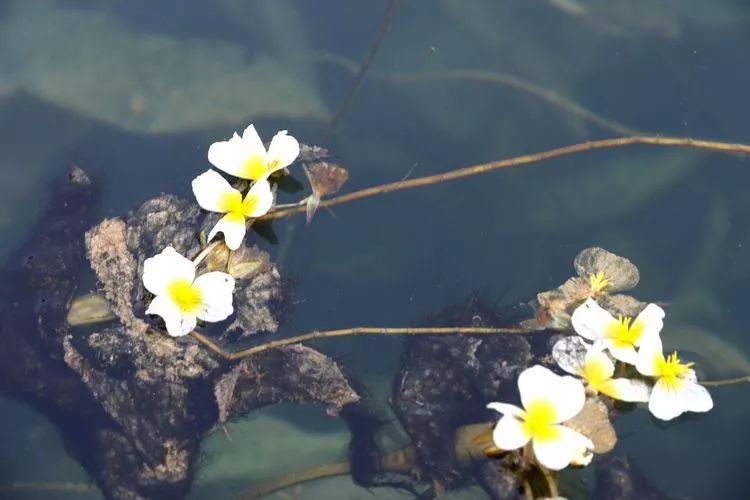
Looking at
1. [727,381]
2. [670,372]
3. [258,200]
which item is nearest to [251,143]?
[258,200]

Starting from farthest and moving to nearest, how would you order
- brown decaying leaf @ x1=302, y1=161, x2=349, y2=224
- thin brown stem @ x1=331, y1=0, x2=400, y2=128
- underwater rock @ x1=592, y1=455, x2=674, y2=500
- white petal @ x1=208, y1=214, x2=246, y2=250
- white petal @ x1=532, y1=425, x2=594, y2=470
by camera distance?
thin brown stem @ x1=331, y1=0, x2=400, y2=128, brown decaying leaf @ x1=302, y1=161, x2=349, y2=224, white petal @ x1=208, y1=214, x2=246, y2=250, underwater rock @ x1=592, y1=455, x2=674, y2=500, white petal @ x1=532, y1=425, x2=594, y2=470

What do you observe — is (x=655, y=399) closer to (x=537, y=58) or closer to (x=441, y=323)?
(x=441, y=323)

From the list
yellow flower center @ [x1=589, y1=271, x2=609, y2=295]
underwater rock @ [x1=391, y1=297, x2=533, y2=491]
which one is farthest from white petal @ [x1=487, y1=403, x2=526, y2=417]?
yellow flower center @ [x1=589, y1=271, x2=609, y2=295]

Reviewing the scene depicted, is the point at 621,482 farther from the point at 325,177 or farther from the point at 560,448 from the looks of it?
the point at 325,177

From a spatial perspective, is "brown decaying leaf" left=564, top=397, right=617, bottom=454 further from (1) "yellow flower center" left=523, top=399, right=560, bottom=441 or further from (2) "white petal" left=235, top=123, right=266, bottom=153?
(2) "white petal" left=235, top=123, right=266, bottom=153

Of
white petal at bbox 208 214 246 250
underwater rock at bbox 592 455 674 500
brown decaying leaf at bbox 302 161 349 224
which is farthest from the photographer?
brown decaying leaf at bbox 302 161 349 224

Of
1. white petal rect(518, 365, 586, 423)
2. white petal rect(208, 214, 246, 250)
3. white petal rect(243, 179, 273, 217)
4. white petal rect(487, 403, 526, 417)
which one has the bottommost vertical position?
white petal rect(208, 214, 246, 250)

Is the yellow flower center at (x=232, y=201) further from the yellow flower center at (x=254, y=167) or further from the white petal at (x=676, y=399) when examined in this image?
the white petal at (x=676, y=399)

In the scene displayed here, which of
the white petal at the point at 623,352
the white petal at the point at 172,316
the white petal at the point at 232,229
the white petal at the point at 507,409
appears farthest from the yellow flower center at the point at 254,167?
the white petal at the point at 623,352
